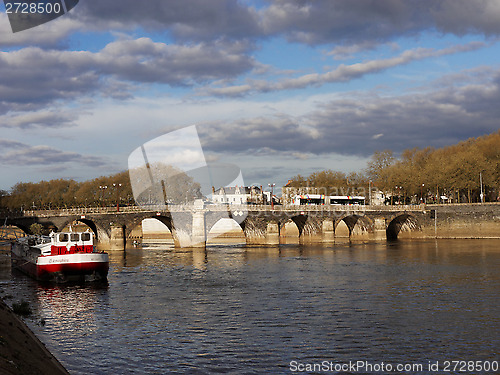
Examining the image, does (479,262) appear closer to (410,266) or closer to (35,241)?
(410,266)

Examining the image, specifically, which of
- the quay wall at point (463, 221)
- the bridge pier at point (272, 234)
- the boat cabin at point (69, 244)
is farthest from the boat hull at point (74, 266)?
the quay wall at point (463, 221)

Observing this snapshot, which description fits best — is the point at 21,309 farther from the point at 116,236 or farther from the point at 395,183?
the point at 395,183

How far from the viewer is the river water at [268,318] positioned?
2430 centimetres

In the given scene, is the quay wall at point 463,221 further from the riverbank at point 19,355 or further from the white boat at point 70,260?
the riverbank at point 19,355

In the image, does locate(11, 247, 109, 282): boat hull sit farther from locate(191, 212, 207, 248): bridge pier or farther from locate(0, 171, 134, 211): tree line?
locate(0, 171, 134, 211): tree line

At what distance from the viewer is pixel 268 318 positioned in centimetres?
3328

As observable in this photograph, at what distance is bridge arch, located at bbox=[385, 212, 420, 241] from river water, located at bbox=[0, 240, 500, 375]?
62.5m

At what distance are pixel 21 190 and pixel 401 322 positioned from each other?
161 m

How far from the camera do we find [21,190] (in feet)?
558

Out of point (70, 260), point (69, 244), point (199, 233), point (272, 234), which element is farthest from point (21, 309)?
point (272, 234)

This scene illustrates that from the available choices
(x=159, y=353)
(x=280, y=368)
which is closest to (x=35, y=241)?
(x=159, y=353)

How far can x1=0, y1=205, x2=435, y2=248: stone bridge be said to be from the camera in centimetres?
9381

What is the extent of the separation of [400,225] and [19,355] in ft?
391

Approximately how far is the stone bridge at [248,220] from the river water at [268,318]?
3273 centimetres
